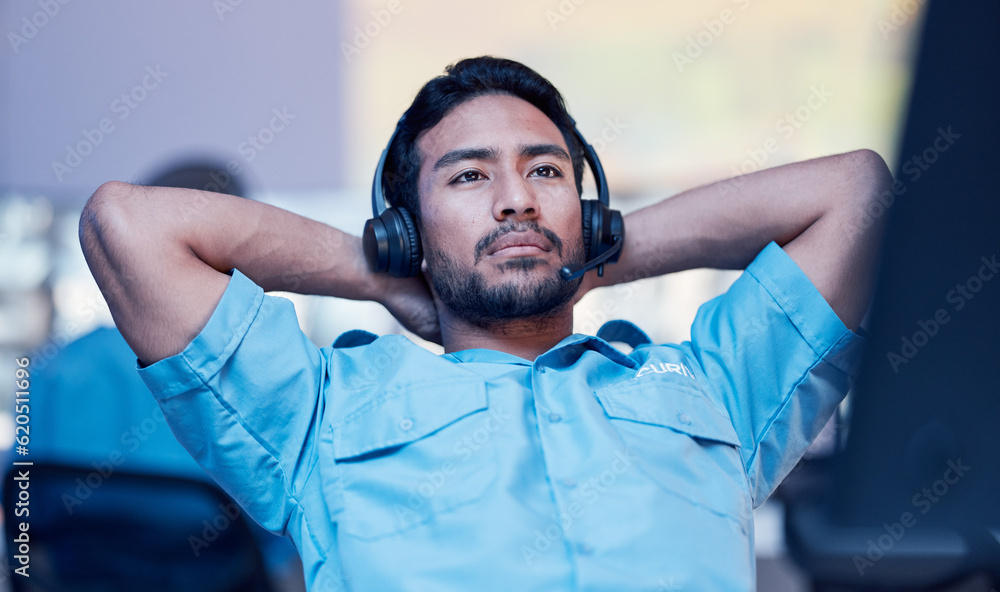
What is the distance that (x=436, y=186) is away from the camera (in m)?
1.13

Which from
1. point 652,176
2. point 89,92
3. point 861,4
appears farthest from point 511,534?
point 861,4

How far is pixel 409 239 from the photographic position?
1.09 meters

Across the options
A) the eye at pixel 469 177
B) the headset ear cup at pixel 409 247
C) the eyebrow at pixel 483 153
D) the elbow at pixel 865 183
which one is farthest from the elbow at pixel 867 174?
the headset ear cup at pixel 409 247

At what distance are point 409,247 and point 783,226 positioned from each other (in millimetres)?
586

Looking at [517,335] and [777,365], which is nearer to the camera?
→ [777,365]

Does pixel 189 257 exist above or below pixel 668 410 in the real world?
above

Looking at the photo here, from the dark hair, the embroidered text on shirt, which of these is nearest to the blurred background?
the dark hair

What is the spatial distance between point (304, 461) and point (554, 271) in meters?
0.45

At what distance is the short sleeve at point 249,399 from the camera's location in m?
0.89

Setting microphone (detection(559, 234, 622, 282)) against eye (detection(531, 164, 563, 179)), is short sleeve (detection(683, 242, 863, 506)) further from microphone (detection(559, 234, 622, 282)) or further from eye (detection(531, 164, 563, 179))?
eye (detection(531, 164, 563, 179))

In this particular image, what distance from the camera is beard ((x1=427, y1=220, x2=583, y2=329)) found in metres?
1.04

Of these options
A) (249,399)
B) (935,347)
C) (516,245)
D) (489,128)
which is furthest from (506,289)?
(935,347)

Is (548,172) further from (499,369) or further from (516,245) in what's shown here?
(499,369)

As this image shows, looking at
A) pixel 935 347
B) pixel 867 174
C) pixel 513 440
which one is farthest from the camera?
pixel 867 174
